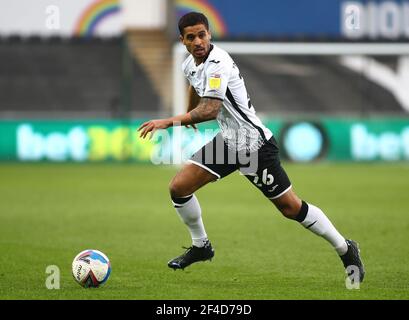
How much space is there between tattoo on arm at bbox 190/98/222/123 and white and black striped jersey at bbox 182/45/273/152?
9cm

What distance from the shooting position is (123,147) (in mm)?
25609

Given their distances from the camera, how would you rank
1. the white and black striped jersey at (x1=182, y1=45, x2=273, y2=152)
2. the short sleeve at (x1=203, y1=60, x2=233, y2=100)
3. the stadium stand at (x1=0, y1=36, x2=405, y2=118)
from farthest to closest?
1. the stadium stand at (x1=0, y1=36, x2=405, y2=118)
2. the white and black striped jersey at (x1=182, y1=45, x2=273, y2=152)
3. the short sleeve at (x1=203, y1=60, x2=233, y2=100)

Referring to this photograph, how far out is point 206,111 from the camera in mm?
8133

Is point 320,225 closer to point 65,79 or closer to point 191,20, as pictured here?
point 191,20

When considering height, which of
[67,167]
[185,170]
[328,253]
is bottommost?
[67,167]

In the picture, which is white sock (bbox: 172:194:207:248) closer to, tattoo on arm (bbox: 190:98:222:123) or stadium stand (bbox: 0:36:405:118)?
tattoo on arm (bbox: 190:98:222:123)

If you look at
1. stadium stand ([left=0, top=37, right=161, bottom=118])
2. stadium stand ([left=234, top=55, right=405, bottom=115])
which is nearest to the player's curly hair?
stadium stand ([left=234, top=55, right=405, bottom=115])

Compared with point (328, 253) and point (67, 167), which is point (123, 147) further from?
point (328, 253)

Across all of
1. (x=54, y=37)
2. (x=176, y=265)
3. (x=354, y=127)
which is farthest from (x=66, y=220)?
(x=54, y=37)

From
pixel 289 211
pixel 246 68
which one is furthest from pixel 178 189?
pixel 246 68

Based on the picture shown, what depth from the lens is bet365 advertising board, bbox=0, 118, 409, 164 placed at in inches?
1007

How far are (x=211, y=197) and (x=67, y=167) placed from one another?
7.71 meters

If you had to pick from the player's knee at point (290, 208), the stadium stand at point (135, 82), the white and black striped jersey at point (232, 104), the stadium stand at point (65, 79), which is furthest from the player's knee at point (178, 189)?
the stadium stand at point (65, 79)

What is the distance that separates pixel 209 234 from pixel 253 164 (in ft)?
12.8
